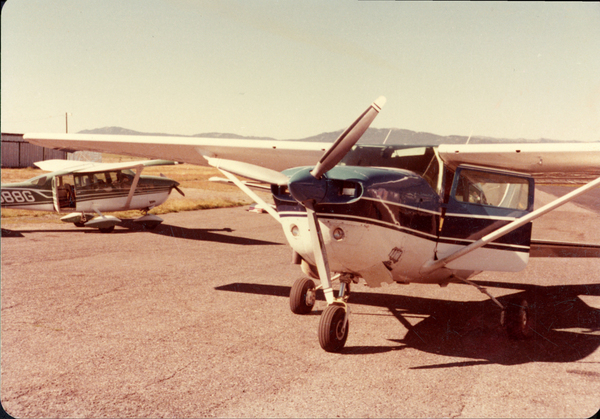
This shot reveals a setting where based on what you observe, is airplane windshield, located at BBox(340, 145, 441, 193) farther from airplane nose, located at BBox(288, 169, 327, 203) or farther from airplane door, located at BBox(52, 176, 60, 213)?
airplane door, located at BBox(52, 176, 60, 213)

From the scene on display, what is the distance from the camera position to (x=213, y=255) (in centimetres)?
1159

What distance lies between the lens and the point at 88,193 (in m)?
15.3

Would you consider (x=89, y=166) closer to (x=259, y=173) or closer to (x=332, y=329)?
(x=259, y=173)

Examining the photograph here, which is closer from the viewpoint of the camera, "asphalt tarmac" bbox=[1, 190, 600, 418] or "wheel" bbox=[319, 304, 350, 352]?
"asphalt tarmac" bbox=[1, 190, 600, 418]

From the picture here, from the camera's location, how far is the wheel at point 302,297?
6.85 m

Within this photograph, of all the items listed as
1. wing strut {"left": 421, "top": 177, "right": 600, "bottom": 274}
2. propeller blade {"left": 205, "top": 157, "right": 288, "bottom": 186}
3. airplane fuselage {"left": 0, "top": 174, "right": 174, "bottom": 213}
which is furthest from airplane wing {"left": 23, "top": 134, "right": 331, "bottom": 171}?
airplane fuselage {"left": 0, "top": 174, "right": 174, "bottom": 213}

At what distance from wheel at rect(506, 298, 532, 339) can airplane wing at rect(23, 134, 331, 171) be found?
3.29m

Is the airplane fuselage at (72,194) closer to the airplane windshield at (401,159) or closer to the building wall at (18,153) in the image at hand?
the airplane windshield at (401,159)

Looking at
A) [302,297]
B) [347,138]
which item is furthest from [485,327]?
[347,138]

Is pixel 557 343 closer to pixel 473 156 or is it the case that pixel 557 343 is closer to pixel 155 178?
pixel 473 156

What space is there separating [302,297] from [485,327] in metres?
2.58

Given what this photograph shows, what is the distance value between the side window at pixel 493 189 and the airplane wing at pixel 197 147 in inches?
77.5

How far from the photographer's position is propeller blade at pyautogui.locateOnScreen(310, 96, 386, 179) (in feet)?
15.9

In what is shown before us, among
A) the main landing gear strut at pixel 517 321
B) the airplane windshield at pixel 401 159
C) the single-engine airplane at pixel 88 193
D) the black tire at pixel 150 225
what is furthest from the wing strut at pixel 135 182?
the main landing gear strut at pixel 517 321
